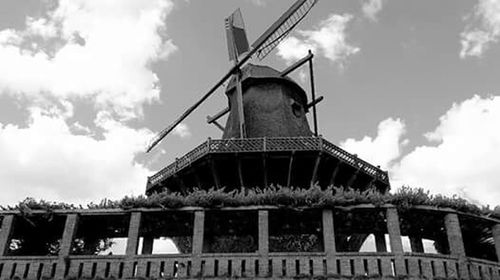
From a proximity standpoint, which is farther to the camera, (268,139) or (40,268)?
(268,139)

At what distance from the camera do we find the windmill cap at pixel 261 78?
25016 mm

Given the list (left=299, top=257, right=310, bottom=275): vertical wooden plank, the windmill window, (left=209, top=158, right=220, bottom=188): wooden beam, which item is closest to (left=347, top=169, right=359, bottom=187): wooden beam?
the windmill window

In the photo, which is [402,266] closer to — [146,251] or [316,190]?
[316,190]

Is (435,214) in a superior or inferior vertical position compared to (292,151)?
inferior

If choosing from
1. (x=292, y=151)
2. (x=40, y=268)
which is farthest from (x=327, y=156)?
(x=40, y=268)

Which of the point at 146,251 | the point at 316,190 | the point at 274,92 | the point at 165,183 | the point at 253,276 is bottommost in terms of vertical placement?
the point at 253,276

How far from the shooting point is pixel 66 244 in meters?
14.9

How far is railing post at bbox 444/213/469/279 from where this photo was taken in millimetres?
14219

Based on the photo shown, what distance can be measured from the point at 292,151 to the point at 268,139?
3.70ft

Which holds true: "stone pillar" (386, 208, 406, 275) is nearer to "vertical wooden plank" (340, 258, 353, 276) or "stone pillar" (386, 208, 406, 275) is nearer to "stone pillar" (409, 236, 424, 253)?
"vertical wooden plank" (340, 258, 353, 276)

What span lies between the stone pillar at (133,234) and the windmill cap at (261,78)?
11646mm

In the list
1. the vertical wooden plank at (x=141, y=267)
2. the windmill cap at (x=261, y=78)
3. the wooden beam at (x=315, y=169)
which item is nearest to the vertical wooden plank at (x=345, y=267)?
the vertical wooden plank at (x=141, y=267)

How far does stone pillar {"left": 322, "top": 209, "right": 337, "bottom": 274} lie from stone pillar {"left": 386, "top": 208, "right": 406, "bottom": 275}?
65.1 inches

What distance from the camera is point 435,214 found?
50.3 ft
